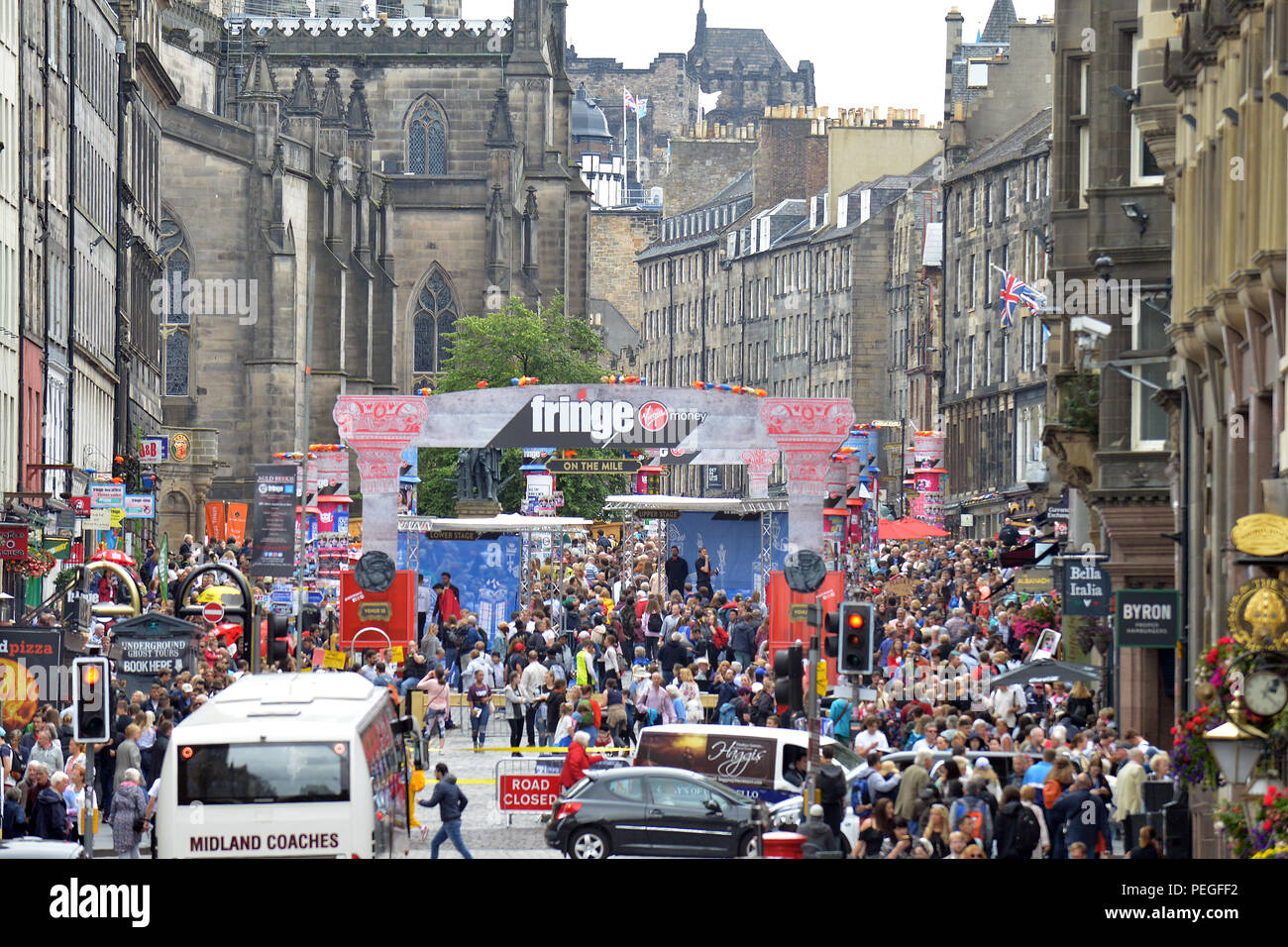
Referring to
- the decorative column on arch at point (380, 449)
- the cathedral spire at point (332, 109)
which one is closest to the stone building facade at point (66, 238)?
the decorative column on arch at point (380, 449)

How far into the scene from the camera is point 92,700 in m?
17.9

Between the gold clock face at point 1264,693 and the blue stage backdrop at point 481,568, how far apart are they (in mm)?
28379

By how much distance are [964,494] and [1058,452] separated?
186 ft

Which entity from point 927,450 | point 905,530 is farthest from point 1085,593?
point 927,450

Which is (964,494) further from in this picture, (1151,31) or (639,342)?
(639,342)

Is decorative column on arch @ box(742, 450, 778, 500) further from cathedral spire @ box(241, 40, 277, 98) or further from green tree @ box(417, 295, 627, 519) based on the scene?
cathedral spire @ box(241, 40, 277, 98)

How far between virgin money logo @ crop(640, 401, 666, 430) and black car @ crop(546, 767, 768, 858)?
17.7 metres

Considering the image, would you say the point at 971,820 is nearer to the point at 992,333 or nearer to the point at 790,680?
the point at 790,680

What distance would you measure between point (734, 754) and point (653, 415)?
15002 mm

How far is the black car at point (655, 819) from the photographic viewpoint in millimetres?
21156

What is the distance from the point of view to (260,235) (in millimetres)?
75812

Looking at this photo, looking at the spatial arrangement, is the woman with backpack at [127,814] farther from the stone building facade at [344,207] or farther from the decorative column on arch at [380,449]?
the stone building facade at [344,207]

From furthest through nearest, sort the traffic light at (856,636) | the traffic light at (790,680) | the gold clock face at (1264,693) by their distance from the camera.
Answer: the traffic light at (856,636)
the traffic light at (790,680)
the gold clock face at (1264,693)
